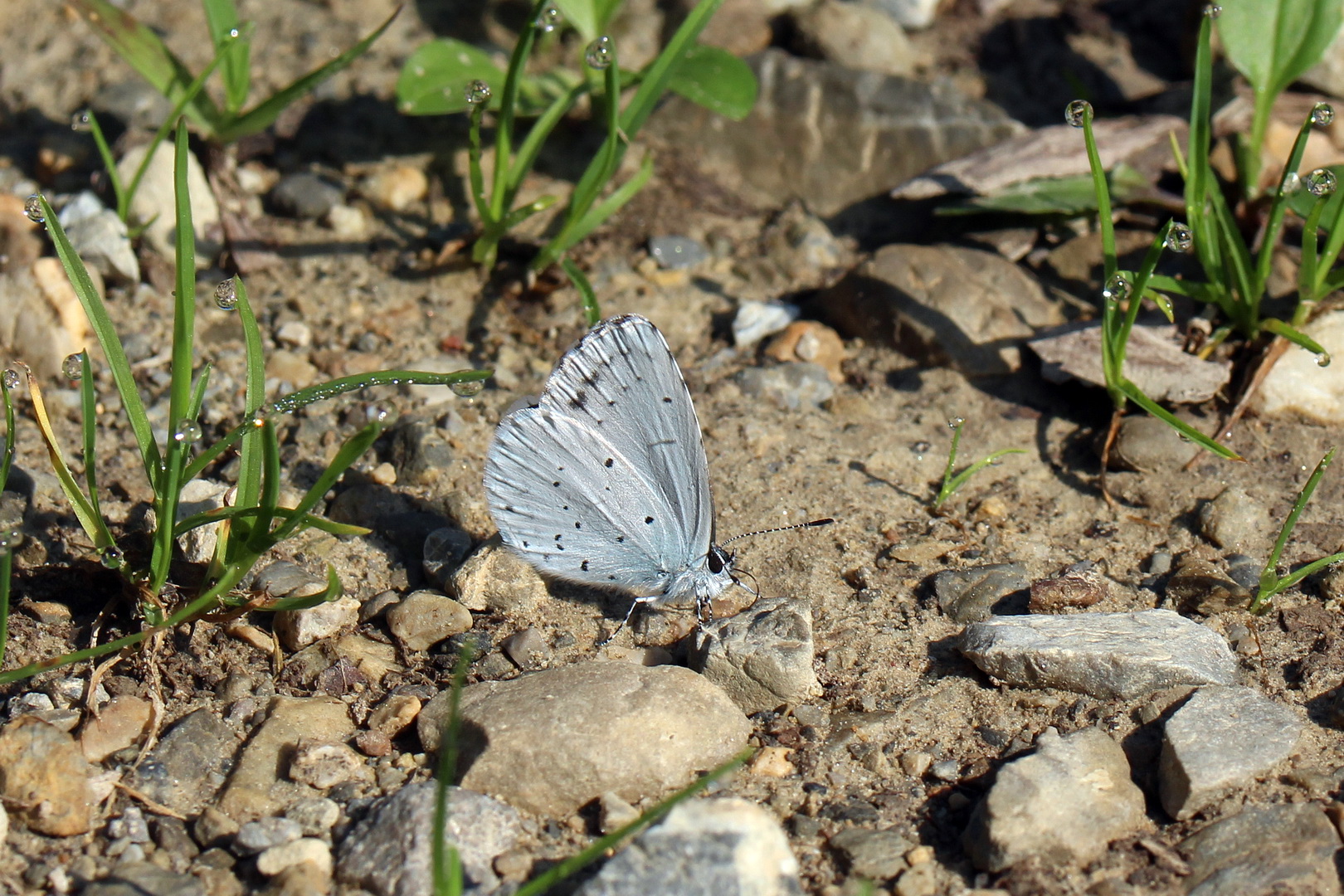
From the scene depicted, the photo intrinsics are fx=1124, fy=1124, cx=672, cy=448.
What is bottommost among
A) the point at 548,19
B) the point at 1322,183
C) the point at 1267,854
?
the point at 1267,854

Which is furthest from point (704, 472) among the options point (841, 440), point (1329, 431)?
point (1329, 431)

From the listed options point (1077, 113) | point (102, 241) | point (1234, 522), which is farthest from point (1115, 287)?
point (102, 241)

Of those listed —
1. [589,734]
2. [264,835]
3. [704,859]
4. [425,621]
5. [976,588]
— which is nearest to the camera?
[704,859]

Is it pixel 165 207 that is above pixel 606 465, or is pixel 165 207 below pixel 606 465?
above

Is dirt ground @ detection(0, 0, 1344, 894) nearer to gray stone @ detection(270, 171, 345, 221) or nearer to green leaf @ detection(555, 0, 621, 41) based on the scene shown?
gray stone @ detection(270, 171, 345, 221)

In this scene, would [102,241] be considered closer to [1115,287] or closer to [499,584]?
[499,584]

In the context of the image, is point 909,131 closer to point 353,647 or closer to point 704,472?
point 704,472

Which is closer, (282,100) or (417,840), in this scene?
(417,840)
